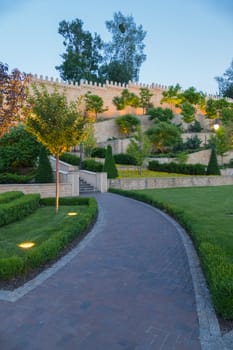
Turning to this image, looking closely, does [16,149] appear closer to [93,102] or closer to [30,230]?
[30,230]

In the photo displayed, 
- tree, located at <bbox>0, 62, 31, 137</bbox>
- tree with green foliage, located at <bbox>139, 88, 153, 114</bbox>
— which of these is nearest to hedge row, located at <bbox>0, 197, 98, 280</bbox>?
tree, located at <bbox>0, 62, 31, 137</bbox>

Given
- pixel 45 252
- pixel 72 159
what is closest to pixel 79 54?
pixel 72 159

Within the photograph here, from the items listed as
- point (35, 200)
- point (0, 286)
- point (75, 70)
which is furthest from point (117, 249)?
point (75, 70)

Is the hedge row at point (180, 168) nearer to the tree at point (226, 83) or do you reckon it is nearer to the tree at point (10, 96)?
the tree at point (10, 96)

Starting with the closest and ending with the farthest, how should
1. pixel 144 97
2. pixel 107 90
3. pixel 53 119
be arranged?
1. pixel 53 119
2. pixel 107 90
3. pixel 144 97

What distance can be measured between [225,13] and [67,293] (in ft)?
25.7

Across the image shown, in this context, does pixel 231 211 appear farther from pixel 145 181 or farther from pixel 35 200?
pixel 145 181

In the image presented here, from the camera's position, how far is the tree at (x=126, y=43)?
4775cm

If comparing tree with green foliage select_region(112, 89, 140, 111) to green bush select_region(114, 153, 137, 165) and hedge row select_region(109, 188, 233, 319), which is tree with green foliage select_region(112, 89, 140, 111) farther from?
hedge row select_region(109, 188, 233, 319)

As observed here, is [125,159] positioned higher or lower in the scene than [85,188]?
higher

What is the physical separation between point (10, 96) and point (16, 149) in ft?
25.2

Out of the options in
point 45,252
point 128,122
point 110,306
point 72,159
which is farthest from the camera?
point 128,122

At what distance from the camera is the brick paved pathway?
8.56 ft

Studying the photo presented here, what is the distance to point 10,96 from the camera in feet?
31.7
